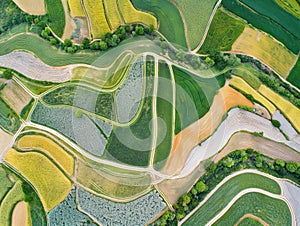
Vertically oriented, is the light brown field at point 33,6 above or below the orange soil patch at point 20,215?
above

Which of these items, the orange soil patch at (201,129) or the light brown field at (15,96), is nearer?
the orange soil patch at (201,129)

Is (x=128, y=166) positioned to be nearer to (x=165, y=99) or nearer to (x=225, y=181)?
(x=165, y=99)

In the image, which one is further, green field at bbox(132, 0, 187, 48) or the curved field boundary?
green field at bbox(132, 0, 187, 48)

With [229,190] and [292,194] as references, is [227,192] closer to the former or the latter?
[229,190]

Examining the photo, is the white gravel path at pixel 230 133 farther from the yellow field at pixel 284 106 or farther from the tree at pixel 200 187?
the yellow field at pixel 284 106

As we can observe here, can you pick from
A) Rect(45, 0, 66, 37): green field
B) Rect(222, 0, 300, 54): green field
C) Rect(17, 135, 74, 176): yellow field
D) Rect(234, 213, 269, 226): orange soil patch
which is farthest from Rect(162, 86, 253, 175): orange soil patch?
Rect(45, 0, 66, 37): green field

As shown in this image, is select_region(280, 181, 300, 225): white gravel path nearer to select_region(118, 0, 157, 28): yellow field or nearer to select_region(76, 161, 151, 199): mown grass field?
select_region(76, 161, 151, 199): mown grass field

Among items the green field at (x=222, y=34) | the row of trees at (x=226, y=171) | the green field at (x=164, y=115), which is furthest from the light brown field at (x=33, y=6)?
the row of trees at (x=226, y=171)

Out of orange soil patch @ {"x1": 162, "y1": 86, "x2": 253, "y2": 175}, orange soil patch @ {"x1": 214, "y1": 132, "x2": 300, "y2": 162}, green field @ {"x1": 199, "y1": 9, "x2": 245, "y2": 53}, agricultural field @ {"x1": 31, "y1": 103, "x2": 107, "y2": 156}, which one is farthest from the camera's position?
green field @ {"x1": 199, "y1": 9, "x2": 245, "y2": 53}

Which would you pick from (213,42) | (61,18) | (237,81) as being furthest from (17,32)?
(237,81)
